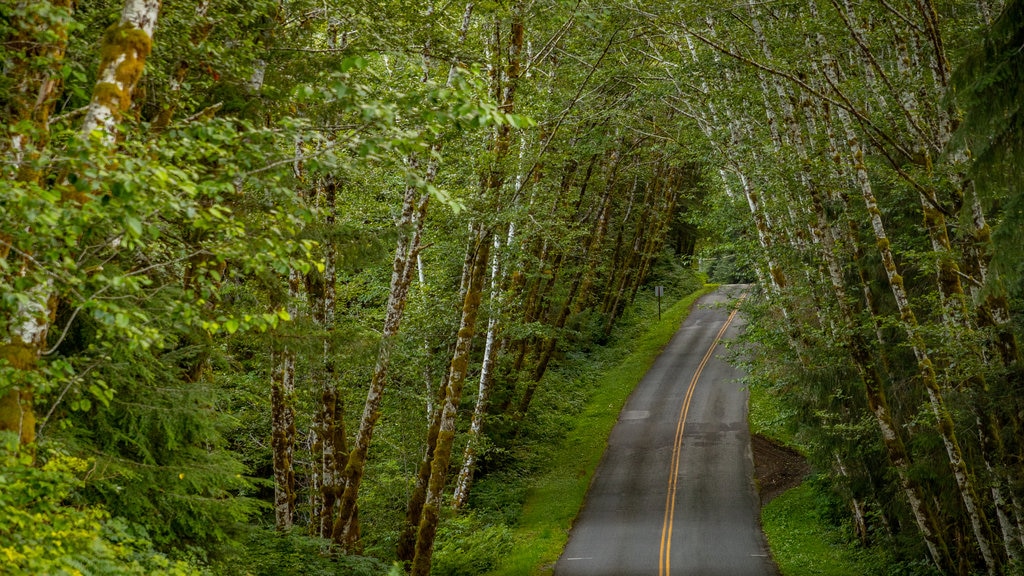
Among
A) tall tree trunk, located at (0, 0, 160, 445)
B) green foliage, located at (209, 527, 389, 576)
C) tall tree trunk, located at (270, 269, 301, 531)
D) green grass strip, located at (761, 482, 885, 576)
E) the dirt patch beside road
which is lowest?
green grass strip, located at (761, 482, 885, 576)

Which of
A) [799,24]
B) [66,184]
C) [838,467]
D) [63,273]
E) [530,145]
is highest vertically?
[799,24]

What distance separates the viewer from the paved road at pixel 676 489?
19.3m

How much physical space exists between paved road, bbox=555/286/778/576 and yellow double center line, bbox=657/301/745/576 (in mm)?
33

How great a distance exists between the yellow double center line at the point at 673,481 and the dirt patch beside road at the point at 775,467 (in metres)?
2.86

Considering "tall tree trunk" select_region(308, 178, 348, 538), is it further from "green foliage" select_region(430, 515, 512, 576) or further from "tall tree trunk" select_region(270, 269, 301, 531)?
"green foliage" select_region(430, 515, 512, 576)

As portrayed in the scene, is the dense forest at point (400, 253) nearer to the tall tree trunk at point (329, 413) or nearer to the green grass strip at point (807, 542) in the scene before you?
the tall tree trunk at point (329, 413)

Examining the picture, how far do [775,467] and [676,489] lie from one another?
16.0ft

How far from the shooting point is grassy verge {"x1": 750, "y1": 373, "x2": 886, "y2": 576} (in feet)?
61.0

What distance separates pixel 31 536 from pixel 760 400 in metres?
32.7

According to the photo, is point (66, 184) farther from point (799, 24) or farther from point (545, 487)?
point (545, 487)

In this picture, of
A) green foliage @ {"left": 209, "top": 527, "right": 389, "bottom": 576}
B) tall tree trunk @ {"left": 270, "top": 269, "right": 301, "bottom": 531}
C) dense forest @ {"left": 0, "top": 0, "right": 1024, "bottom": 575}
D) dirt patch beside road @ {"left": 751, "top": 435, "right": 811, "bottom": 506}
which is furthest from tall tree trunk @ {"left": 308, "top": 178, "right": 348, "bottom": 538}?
dirt patch beside road @ {"left": 751, "top": 435, "right": 811, "bottom": 506}

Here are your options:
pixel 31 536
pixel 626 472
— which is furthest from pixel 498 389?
pixel 31 536

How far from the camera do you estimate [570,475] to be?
2664 centimetres

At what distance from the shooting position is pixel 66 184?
18.0 ft
